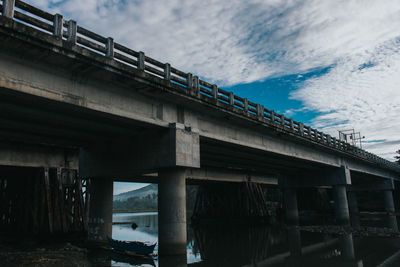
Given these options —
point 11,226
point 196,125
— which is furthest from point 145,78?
point 11,226

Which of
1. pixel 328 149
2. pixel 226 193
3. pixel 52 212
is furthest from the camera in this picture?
pixel 226 193

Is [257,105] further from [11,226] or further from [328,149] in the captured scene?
[11,226]

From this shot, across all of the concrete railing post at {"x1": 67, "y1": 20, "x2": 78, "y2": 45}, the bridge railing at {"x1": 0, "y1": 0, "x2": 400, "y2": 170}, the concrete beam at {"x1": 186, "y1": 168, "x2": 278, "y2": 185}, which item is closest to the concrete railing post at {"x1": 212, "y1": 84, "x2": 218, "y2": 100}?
the bridge railing at {"x1": 0, "y1": 0, "x2": 400, "y2": 170}

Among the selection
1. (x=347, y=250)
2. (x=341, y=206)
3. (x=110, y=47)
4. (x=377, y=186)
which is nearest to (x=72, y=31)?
(x=110, y=47)

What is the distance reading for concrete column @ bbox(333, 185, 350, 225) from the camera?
34562 mm

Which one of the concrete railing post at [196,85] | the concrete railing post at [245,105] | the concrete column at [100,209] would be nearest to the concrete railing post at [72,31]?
the concrete railing post at [196,85]

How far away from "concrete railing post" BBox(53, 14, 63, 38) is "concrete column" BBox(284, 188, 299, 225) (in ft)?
110

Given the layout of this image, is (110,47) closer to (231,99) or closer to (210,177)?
(231,99)

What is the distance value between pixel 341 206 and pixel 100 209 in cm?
2813

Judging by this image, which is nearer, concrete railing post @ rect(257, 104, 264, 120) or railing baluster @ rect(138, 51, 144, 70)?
railing baluster @ rect(138, 51, 144, 70)

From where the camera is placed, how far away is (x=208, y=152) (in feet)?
80.2

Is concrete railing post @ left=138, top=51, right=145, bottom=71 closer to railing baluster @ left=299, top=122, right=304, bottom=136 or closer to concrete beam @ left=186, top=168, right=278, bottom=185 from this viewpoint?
railing baluster @ left=299, top=122, right=304, bottom=136

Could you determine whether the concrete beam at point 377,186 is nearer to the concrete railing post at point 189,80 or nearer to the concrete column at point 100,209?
the concrete column at point 100,209

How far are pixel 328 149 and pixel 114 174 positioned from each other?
23.7 metres
